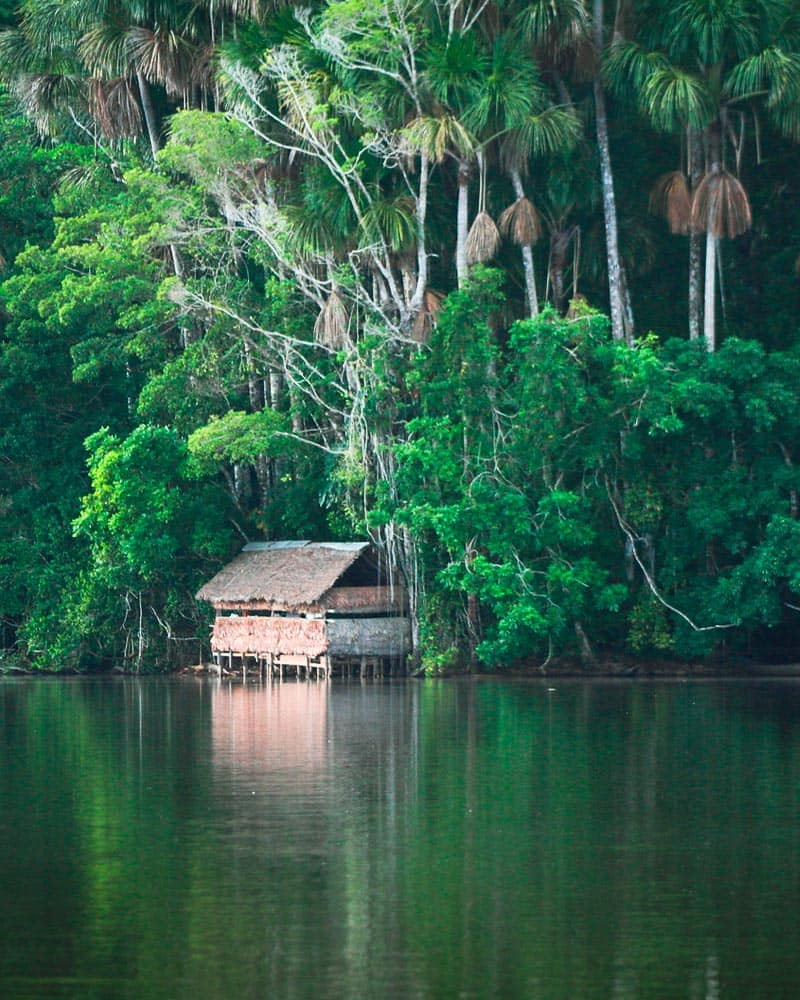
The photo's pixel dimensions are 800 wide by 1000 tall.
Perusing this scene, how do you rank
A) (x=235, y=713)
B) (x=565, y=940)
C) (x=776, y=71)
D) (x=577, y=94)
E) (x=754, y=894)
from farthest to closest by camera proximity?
(x=577, y=94) → (x=776, y=71) → (x=235, y=713) → (x=754, y=894) → (x=565, y=940)

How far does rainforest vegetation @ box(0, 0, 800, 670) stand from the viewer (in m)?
31.8

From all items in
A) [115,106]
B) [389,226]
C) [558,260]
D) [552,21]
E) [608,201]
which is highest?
[115,106]

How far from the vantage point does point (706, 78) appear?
3231 cm

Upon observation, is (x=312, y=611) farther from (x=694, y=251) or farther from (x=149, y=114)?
(x=149, y=114)

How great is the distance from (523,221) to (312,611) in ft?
27.0

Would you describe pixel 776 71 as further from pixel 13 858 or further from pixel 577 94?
pixel 13 858

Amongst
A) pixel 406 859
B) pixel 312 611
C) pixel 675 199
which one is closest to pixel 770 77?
pixel 675 199

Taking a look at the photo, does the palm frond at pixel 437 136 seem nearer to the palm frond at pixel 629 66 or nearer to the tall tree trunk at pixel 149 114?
the palm frond at pixel 629 66

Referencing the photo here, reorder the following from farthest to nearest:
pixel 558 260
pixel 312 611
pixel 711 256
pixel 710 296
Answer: pixel 558 260, pixel 312 611, pixel 710 296, pixel 711 256

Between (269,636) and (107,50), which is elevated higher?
(107,50)

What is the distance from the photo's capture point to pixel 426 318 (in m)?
34.0

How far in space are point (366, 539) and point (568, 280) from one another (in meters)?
6.52

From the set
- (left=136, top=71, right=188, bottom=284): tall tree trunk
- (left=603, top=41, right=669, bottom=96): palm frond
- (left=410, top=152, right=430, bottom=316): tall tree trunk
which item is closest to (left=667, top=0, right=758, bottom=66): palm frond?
(left=603, top=41, right=669, bottom=96): palm frond

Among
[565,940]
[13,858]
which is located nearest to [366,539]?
[13,858]
